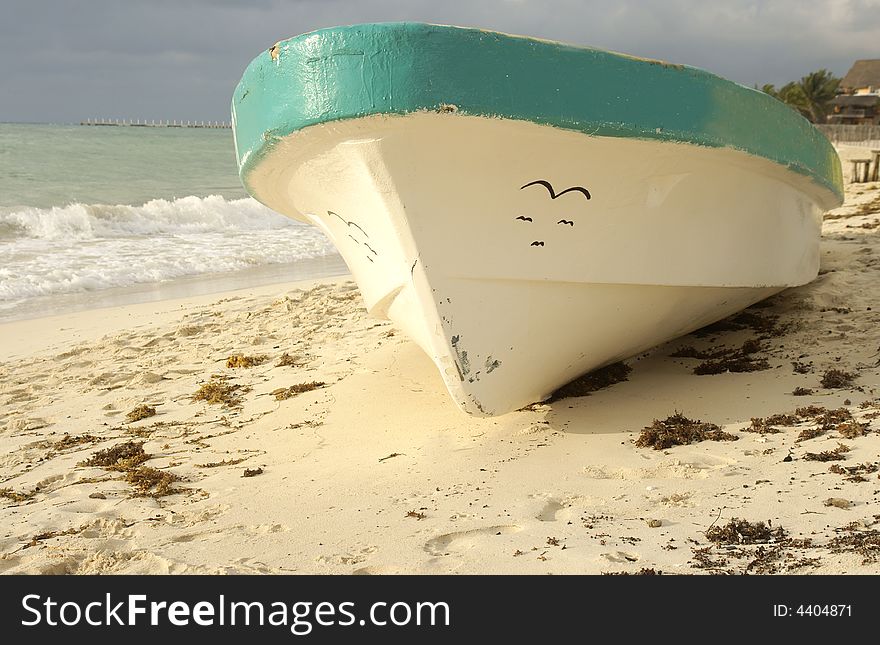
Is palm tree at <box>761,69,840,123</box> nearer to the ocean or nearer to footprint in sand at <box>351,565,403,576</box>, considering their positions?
the ocean

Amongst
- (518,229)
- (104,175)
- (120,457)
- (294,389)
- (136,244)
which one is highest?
(104,175)

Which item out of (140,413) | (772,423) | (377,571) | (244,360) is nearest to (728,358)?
(772,423)

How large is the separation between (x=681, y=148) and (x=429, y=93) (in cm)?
109

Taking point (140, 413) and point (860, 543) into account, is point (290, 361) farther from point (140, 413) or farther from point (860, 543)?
point (860, 543)

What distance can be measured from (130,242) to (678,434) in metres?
10.4

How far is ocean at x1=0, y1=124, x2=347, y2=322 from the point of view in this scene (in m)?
8.58

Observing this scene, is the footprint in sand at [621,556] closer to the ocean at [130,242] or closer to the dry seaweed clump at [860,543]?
the dry seaweed clump at [860,543]

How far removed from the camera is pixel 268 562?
264 centimetres

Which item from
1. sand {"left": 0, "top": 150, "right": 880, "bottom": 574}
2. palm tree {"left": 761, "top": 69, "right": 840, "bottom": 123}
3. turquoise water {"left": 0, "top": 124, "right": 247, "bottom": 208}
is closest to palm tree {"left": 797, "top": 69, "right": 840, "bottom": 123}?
palm tree {"left": 761, "top": 69, "right": 840, "bottom": 123}

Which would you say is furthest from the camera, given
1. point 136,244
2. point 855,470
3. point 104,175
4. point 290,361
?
point 104,175

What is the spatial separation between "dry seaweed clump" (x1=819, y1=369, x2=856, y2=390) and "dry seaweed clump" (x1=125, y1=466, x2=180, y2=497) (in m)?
2.96

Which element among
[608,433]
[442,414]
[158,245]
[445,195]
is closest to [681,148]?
[445,195]

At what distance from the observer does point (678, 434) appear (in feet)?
11.3

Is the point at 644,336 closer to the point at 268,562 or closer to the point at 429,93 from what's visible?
the point at 429,93
